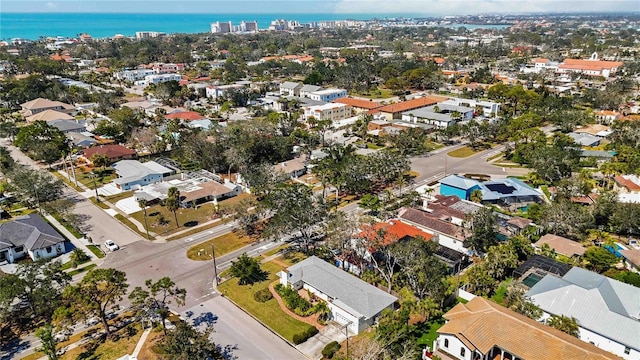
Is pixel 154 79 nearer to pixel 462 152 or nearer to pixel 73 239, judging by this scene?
pixel 73 239

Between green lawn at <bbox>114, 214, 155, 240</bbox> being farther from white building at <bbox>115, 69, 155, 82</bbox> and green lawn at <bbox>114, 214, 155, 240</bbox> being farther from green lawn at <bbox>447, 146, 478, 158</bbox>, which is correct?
white building at <bbox>115, 69, 155, 82</bbox>

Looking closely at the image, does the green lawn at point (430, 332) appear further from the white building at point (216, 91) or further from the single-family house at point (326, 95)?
the white building at point (216, 91)

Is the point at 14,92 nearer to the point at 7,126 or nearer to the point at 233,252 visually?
the point at 7,126

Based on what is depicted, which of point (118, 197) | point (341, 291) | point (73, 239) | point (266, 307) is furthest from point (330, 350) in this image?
point (118, 197)

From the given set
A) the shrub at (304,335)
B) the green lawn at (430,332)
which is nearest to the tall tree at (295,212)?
the shrub at (304,335)

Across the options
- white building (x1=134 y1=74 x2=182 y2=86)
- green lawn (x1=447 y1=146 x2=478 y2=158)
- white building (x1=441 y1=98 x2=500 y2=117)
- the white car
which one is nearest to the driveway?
the white car

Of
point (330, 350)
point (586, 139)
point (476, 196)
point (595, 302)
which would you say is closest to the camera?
point (330, 350)

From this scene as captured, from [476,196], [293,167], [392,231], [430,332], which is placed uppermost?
[392,231]
